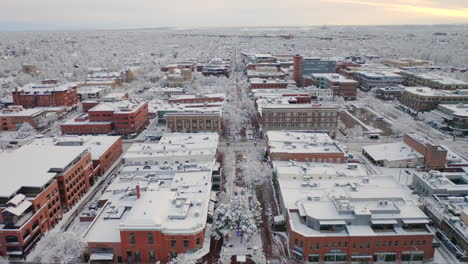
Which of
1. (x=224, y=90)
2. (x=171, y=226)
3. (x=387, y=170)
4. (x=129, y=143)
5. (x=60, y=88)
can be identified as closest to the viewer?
(x=171, y=226)

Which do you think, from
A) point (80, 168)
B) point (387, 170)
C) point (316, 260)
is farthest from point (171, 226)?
point (387, 170)

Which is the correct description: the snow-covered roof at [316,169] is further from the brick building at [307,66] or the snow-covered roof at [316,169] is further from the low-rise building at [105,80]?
the low-rise building at [105,80]

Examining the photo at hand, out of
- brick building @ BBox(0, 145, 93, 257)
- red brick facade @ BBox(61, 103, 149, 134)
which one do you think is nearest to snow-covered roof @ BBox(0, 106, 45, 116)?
red brick facade @ BBox(61, 103, 149, 134)

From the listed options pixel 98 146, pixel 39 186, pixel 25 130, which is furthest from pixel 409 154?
pixel 25 130

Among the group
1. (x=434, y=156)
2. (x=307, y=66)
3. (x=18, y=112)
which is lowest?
(x=434, y=156)

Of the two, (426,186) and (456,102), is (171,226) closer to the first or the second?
(426,186)

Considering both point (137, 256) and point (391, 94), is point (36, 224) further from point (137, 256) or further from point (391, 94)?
point (391, 94)

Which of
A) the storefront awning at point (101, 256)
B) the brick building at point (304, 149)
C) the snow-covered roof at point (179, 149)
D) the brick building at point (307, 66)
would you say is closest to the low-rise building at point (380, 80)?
the brick building at point (307, 66)
